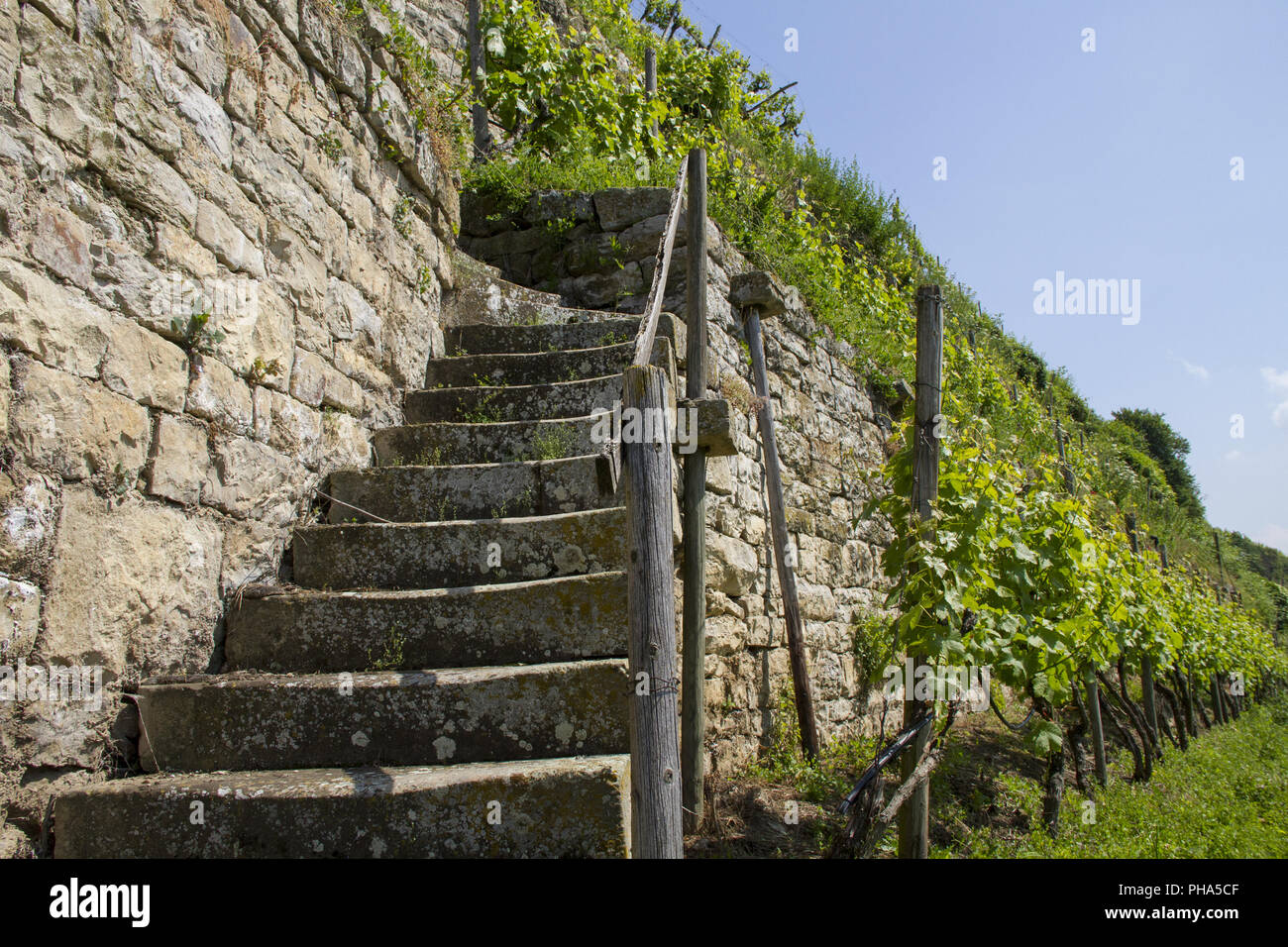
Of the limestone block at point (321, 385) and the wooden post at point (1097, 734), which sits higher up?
the limestone block at point (321, 385)

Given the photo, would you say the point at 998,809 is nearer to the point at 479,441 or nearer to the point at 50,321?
the point at 479,441

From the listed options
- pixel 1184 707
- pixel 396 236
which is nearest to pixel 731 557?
pixel 396 236

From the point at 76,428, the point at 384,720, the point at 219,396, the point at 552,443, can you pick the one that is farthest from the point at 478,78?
the point at 384,720

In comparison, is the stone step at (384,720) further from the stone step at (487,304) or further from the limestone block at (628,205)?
the limestone block at (628,205)

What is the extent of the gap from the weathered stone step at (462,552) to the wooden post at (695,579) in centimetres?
75

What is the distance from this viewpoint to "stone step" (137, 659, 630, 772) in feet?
7.16

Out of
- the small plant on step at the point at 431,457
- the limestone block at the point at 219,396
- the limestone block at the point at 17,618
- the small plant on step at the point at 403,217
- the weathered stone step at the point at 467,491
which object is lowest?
the limestone block at the point at 17,618

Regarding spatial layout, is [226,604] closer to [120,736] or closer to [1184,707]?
[120,736]

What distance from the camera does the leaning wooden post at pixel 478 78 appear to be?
5816 millimetres

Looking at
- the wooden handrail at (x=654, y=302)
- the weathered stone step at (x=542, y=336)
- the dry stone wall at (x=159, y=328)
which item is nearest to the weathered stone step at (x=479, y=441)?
the dry stone wall at (x=159, y=328)

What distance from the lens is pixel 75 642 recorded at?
6.49 ft

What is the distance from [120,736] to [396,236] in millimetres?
2529

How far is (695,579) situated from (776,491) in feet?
4.44
